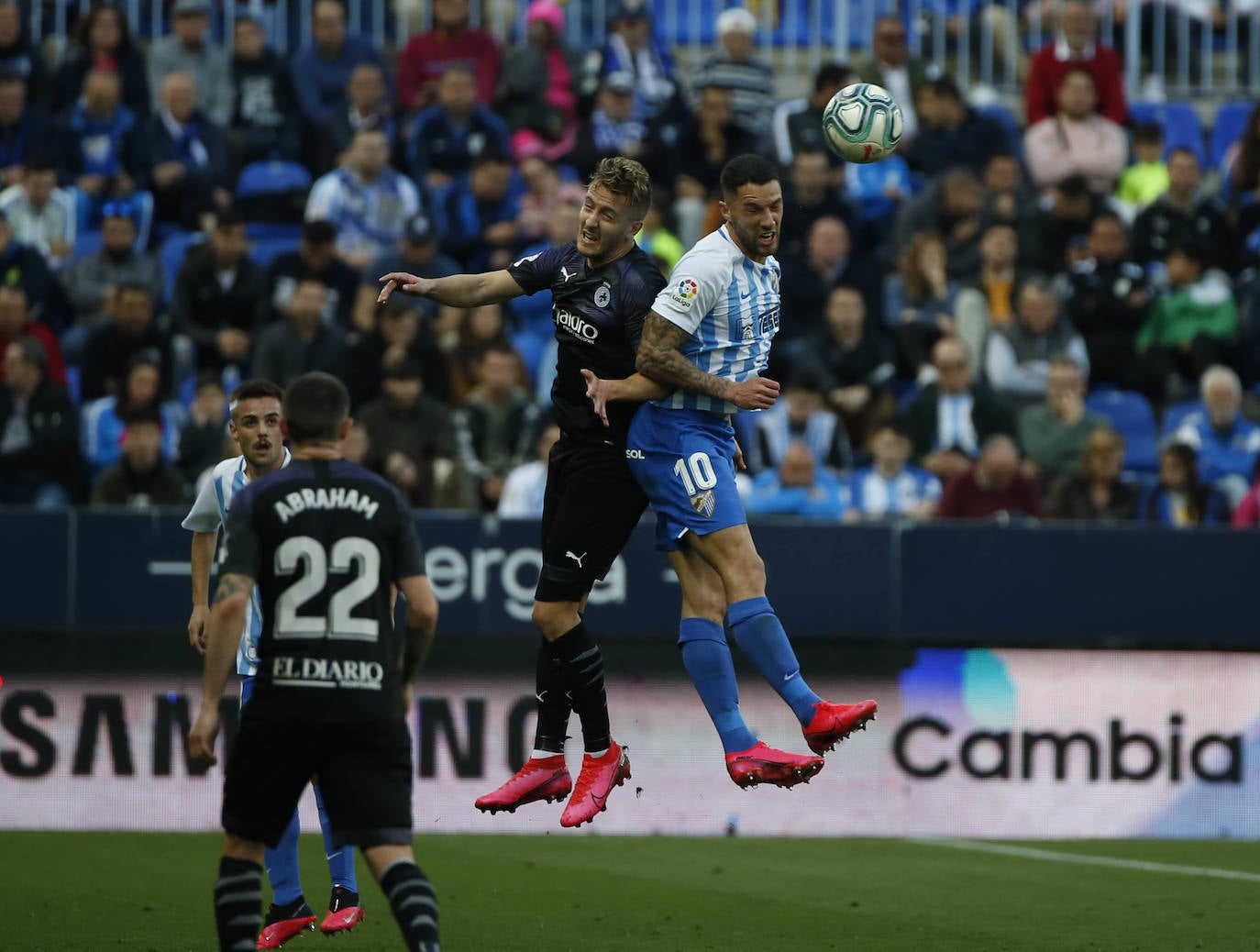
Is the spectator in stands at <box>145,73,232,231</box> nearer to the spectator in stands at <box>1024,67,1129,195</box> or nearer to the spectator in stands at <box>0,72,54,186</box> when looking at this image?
the spectator in stands at <box>0,72,54,186</box>

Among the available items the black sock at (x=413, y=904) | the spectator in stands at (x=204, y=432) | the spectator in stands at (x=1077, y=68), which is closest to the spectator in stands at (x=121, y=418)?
the spectator in stands at (x=204, y=432)

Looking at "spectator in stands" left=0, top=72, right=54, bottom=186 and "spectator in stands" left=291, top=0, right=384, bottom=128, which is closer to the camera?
"spectator in stands" left=0, top=72, right=54, bottom=186

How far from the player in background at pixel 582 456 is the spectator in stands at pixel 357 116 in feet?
26.7

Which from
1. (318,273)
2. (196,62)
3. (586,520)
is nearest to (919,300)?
(318,273)

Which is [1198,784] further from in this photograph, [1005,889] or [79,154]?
A: [79,154]

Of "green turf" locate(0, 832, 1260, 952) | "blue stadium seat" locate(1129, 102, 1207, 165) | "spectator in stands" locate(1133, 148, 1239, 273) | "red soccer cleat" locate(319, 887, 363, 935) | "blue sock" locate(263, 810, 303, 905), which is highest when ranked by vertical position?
"blue stadium seat" locate(1129, 102, 1207, 165)

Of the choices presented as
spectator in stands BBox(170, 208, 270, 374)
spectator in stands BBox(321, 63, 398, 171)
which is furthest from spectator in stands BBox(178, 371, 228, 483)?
spectator in stands BBox(321, 63, 398, 171)

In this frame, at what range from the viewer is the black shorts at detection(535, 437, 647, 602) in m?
8.48

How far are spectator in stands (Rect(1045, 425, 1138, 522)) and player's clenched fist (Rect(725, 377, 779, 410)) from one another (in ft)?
18.9

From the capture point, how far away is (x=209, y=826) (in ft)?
40.2

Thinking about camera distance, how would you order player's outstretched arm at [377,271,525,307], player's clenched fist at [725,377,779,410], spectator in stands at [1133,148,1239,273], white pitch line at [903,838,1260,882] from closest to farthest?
1. player's clenched fist at [725,377,779,410]
2. player's outstretched arm at [377,271,525,307]
3. white pitch line at [903,838,1260,882]
4. spectator in stands at [1133,148,1239,273]

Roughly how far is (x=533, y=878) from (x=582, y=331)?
11.7 feet

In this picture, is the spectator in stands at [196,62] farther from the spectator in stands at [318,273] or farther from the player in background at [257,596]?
the player in background at [257,596]

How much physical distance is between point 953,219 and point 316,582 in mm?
10490
